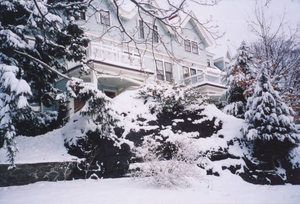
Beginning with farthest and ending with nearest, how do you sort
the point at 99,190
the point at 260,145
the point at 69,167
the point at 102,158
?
1. the point at 260,145
2. the point at 102,158
3. the point at 69,167
4. the point at 99,190

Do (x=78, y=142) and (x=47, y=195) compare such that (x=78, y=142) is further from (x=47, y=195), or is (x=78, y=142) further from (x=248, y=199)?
(x=248, y=199)

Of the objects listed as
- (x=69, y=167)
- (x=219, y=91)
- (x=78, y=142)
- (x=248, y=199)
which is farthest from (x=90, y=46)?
(x=219, y=91)

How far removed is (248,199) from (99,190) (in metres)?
2.94

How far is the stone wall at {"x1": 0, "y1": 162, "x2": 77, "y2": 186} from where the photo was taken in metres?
4.81

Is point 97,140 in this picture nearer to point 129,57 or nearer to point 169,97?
point 129,57

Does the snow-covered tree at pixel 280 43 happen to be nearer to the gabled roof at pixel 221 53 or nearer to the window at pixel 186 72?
the window at pixel 186 72

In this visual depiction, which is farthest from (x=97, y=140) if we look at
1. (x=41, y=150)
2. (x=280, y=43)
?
(x=280, y=43)

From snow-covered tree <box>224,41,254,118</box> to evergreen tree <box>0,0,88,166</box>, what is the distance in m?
7.80

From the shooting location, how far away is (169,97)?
755 cm

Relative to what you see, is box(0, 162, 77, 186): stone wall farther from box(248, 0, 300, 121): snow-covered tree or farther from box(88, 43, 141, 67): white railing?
box(248, 0, 300, 121): snow-covered tree

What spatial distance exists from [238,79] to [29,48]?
9.50m

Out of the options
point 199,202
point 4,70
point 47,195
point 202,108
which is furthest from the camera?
point 202,108

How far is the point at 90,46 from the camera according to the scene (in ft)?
32.3

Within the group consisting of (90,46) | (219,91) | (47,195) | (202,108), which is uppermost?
(90,46)
